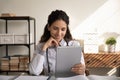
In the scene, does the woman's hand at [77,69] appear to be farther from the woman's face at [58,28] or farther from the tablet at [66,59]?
the woman's face at [58,28]

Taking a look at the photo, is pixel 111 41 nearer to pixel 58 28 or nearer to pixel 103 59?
pixel 103 59

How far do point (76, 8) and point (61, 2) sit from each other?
27 cm

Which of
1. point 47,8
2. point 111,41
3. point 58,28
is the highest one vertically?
point 47,8

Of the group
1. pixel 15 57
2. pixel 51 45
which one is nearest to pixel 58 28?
pixel 51 45

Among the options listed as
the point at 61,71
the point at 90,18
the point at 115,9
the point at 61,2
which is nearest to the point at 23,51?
the point at 61,2

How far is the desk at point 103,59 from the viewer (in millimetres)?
3010

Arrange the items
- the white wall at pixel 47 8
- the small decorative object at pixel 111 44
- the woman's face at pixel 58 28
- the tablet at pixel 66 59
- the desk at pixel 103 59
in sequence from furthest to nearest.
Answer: the white wall at pixel 47 8, the small decorative object at pixel 111 44, the desk at pixel 103 59, the woman's face at pixel 58 28, the tablet at pixel 66 59

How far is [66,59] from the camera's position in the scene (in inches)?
49.3

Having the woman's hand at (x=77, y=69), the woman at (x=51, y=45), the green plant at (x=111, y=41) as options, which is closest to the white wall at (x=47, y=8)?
the green plant at (x=111, y=41)

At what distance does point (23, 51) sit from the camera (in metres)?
3.45

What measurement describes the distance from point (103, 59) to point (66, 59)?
1878 mm

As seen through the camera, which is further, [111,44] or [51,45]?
[111,44]

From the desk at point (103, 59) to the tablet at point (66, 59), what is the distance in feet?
5.87

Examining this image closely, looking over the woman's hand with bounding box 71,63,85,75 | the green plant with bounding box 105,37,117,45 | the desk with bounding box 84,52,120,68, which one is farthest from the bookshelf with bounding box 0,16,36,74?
the woman's hand with bounding box 71,63,85,75
